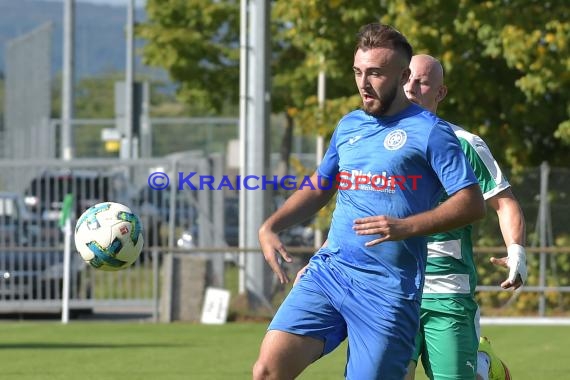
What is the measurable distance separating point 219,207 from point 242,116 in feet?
4.47

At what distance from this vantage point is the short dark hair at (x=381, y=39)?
6.37 m

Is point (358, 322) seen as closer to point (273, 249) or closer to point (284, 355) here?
point (284, 355)

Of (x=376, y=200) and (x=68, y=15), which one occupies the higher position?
(x=68, y=15)

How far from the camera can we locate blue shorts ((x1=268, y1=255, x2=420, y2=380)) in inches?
250

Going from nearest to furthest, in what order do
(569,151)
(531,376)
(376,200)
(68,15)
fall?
1. (376,200)
2. (531,376)
3. (569,151)
4. (68,15)

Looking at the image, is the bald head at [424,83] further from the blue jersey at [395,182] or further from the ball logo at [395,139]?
the ball logo at [395,139]

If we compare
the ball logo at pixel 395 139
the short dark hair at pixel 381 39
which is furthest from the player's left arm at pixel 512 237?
the short dark hair at pixel 381 39

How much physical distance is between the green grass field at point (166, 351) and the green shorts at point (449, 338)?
4711 mm

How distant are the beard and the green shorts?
138 centimetres

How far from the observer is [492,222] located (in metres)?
19.7

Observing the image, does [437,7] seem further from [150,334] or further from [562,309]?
[150,334]

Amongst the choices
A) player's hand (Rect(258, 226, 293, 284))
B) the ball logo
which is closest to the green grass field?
player's hand (Rect(258, 226, 293, 284))

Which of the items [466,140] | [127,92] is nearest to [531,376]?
[466,140]

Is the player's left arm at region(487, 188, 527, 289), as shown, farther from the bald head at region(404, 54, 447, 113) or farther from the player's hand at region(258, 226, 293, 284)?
the player's hand at region(258, 226, 293, 284)
